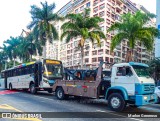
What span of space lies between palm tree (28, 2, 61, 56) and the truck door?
27.6 m

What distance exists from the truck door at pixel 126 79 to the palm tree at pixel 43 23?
1088 inches

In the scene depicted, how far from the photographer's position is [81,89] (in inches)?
504

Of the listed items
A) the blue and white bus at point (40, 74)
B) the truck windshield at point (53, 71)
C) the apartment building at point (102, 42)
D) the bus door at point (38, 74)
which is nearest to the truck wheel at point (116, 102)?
the blue and white bus at point (40, 74)

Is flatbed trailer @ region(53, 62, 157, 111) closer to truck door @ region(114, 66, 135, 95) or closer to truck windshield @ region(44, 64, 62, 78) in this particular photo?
truck door @ region(114, 66, 135, 95)

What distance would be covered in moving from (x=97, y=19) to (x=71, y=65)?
168 feet

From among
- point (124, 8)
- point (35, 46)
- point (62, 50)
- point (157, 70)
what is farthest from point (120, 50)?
point (157, 70)

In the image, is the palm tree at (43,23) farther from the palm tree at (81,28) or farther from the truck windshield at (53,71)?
the truck windshield at (53,71)

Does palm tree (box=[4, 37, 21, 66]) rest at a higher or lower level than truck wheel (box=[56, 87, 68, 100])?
higher

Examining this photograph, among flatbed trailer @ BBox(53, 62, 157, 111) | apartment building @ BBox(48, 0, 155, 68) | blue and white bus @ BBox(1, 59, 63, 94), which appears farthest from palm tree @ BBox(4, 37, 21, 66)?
flatbed trailer @ BBox(53, 62, 157, 111)

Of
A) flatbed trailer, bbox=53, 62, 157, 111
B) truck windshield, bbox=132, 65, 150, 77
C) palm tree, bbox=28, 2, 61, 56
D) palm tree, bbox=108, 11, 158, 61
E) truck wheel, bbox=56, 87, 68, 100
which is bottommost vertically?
truck wheel, bbox=56, 87, 68, 100

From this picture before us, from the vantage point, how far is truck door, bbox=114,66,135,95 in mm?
10031

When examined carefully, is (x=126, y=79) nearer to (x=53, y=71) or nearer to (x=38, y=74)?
(x=53, y=71)

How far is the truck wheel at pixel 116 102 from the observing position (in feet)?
32.8

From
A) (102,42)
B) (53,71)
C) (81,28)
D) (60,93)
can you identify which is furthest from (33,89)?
(102,42)
